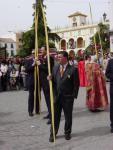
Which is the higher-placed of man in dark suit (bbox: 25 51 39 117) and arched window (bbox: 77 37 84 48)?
arched window (bbox: 77 37 84 48)

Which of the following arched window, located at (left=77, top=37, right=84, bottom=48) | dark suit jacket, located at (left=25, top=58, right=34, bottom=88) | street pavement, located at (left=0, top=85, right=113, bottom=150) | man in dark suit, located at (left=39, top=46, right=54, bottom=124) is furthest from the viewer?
arched window, located at (left=77, top=37, right=84, bottom=48)

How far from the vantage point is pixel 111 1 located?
42875 millimetres

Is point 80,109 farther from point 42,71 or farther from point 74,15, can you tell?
point 74,15

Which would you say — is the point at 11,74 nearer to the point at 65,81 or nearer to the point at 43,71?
the point at 43,71

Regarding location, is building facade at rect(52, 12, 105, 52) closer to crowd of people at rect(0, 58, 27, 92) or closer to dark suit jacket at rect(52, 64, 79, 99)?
crowd of people at rect(0, 58, 27, 92)

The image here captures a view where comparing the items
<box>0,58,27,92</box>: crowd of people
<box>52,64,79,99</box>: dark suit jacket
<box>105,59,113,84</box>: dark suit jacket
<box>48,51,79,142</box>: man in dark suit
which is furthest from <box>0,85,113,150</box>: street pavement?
<box>0,58,27,92</box>: crowd of people

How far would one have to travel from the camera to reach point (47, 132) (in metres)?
10.1

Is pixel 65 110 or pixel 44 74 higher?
pixel 44 74

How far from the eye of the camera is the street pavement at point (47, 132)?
8.66m

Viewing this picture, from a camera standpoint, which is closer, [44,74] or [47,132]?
[47,132]

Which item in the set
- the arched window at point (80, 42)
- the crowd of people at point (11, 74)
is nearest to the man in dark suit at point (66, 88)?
the crowd of people at point (11, 74)

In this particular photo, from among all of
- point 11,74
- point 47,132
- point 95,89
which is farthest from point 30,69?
point 11,74

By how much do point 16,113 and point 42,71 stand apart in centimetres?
192

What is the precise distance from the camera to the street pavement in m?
8.66
